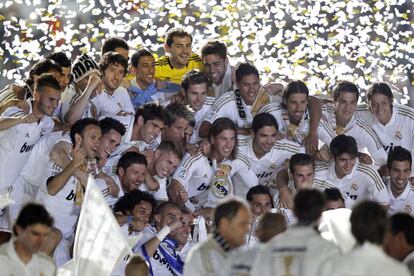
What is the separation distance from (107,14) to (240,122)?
6017mm

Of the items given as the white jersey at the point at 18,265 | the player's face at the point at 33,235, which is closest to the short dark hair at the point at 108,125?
the white jersey at the point at 18,265

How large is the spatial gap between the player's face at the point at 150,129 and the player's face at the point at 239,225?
453 centimetres

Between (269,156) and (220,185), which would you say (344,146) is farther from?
(220,185)

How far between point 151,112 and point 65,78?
84 centimetres

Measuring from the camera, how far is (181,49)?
15648 mm

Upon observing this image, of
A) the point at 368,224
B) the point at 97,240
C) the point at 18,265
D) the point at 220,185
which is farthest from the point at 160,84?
the point at 368,224

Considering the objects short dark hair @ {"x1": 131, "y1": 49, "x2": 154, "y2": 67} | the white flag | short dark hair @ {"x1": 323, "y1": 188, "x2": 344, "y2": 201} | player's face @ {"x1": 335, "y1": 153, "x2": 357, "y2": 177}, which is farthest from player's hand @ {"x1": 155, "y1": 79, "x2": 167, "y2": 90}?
the white flag

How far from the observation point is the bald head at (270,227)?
34.8ft

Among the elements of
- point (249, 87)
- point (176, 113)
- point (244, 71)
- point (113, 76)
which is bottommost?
point (176, 113)

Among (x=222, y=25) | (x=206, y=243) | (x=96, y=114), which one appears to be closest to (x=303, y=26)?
(x=222, y=25)

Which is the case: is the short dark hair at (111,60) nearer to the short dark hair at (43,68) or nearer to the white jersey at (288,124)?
the short dark hair at (43,68)

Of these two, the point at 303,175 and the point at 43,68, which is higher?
the point at 43,68

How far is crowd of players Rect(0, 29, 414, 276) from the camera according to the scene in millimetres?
14102

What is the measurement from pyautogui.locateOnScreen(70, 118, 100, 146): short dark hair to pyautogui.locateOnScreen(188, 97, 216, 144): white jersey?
140cm
